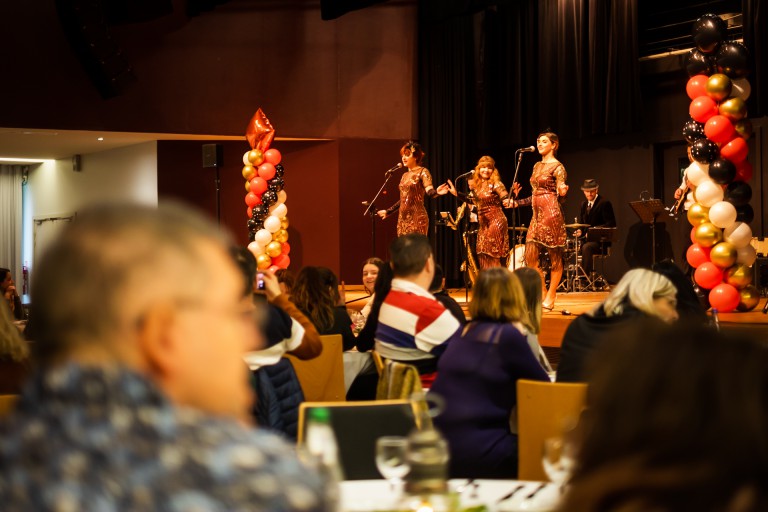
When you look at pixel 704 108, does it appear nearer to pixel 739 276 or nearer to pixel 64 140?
pixel 739 276

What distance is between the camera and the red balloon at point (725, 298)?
7680mm

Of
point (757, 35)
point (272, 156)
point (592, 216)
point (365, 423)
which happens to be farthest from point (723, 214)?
point (272, 156)

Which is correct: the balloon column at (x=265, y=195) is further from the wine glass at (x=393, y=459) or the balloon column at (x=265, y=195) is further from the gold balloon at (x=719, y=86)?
the wine glass at (x=393, y=459)

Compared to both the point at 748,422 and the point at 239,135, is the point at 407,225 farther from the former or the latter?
the point at 748,422

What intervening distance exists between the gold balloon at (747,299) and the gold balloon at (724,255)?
258mm

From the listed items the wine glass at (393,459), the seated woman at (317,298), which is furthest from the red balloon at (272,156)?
the wine glass at (393,459)

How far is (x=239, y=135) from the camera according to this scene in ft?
42.6

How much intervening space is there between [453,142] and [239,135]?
119 inches

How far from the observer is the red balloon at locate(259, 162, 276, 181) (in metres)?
12.3

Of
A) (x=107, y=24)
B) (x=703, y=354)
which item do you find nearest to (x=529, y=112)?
(x=107, y=24)

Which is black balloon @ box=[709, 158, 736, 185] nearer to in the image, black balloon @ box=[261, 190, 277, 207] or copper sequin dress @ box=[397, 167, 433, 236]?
copper sequin dress @ box=[397, 167, 433, 236]

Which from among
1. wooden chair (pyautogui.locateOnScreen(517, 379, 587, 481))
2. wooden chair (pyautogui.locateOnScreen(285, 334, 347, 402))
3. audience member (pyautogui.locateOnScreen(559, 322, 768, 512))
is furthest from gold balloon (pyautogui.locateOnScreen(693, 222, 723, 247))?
audience member (pyautogui.locateOnScreen(559, 322, 768, 512))

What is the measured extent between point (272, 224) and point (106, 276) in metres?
11.4

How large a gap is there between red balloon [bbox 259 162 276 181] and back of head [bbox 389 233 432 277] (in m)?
8.44
